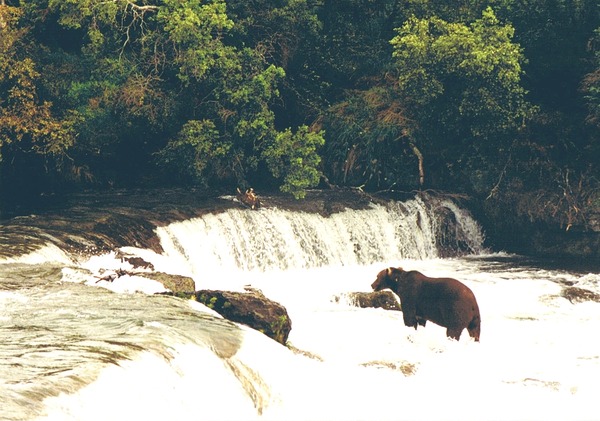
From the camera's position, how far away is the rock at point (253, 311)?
12781 millimetres

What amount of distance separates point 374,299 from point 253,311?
5346 millimetres

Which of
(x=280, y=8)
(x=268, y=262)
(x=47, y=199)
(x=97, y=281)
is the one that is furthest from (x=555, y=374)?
(x=280, y=8)

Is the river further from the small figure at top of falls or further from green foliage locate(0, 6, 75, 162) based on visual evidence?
green foliage locate(0, 6, 75, 162)

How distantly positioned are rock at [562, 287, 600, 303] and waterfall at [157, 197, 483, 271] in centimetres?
613

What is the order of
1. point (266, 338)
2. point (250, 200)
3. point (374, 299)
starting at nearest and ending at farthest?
point (266, 338), point (374, 299), point (250, 200)

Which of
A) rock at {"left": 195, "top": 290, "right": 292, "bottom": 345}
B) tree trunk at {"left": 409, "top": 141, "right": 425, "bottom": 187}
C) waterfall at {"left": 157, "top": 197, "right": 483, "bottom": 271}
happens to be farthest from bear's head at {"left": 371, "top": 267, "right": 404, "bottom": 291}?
tree trunk at {"left": 409, "top": 141, "right": 425, "bottom": 187}

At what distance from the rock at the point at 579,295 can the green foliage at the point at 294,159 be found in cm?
775

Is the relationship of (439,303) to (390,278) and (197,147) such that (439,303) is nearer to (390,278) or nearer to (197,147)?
(390,278)

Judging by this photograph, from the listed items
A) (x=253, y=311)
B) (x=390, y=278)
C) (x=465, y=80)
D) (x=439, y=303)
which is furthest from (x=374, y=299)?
(x=465, y=80)

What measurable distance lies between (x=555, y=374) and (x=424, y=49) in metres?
13.0

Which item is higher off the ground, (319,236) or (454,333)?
(319,236)

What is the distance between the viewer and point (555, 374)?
1367 centimetres

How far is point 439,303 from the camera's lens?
46.7 feet

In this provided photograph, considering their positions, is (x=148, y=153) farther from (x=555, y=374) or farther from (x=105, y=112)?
(x=555, y=374)
